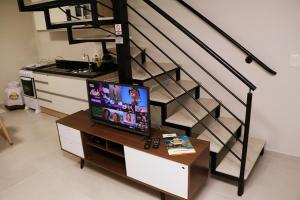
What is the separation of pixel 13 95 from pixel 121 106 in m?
3.18

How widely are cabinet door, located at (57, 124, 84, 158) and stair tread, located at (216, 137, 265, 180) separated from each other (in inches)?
55.3

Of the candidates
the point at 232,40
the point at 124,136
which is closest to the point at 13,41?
the point at 124,136

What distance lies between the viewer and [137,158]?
6.86 ft

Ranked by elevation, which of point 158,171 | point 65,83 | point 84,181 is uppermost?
point 65,83

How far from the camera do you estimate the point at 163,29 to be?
10.3 ft

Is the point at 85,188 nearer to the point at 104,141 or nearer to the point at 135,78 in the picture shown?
the point at 104,141

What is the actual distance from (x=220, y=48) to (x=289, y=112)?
1.00m

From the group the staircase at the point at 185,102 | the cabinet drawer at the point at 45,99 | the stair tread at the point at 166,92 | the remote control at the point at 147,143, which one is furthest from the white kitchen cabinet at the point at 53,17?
the remote control at the point at 147,143

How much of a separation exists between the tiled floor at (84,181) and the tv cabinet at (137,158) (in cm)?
19

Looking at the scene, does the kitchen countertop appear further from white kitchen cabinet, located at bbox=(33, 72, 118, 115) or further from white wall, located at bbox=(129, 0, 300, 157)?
white wall, located at bbox=(129, 0, 300, 157)

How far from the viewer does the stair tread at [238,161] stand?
225 cm

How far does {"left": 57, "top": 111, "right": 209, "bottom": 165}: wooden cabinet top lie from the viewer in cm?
191

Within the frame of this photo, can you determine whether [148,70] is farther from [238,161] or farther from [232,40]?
[238,161]

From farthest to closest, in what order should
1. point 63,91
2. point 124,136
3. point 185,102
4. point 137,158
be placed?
point 63,91 < point 185,102 < point 124,136 < point 137,158
